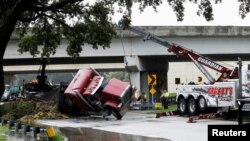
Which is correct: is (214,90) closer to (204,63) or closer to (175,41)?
(204,63)

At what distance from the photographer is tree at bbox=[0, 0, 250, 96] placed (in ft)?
47.2

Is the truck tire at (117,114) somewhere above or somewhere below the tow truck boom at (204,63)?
below

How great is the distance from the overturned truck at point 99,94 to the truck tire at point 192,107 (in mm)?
3299

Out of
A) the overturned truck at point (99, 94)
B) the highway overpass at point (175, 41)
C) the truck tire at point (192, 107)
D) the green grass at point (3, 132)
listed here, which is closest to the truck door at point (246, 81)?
the truck tire at point (192, 107)

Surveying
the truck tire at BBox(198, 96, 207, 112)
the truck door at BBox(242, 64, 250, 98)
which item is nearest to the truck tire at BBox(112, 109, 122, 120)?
the truck tire at BBox(198, 96, 207, 112)

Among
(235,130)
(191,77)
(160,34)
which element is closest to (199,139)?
(235,130)

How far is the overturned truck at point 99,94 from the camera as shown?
2527 centimetres

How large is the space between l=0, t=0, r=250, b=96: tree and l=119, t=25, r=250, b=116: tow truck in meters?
2.94

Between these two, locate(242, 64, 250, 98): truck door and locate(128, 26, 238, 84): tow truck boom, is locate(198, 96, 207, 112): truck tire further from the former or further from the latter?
locate(242, 64, 250, 98): truck door

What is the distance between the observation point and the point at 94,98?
26141 mm

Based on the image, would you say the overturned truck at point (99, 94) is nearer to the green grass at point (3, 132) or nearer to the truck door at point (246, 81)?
the green grass at point (3, 132)

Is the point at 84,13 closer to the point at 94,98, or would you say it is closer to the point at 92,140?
the point at 92,140

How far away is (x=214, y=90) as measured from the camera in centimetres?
2419

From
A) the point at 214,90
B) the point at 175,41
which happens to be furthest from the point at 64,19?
the point at 175,41
